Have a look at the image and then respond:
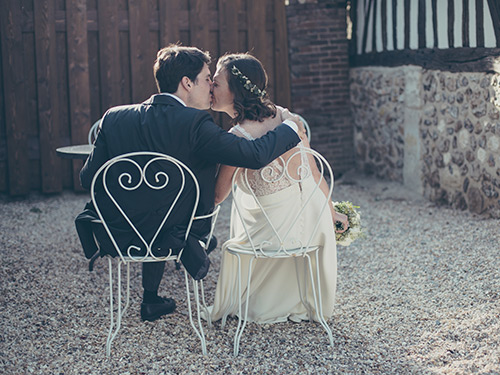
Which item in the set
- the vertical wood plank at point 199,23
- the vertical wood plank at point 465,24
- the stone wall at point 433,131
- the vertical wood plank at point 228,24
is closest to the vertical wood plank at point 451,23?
the vertical wood plank at point 465,24

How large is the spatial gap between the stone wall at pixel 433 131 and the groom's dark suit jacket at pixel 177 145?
2773mm

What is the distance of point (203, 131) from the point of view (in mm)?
2900

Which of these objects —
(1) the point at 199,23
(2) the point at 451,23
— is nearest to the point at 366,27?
(2) the point at 451,23

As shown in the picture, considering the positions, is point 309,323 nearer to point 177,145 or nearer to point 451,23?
point 177,145

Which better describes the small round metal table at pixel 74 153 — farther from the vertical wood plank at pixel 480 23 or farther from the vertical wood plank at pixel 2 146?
the vertical wood plank at pixel 480 23

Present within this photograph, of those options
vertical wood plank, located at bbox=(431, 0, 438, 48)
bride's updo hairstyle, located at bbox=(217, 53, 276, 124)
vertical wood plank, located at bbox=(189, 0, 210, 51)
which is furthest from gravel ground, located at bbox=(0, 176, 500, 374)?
vertical wood plank, located at bbox=(189, 0, 210, 51)

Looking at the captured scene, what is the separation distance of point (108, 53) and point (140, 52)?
309 millimetres

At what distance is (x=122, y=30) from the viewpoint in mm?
6609

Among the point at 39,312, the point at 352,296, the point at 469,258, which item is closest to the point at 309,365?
the point at 352,296

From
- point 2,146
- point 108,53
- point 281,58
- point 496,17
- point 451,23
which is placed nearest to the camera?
point 496,17

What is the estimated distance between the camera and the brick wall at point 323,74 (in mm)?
7086

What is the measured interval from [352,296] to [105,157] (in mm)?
1670

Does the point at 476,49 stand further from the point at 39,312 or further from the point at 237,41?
the point at 39,312

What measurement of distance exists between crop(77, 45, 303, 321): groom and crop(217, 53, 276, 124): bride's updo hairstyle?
113mm
